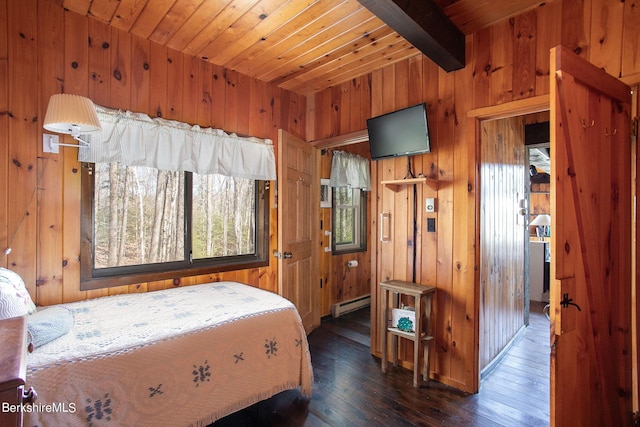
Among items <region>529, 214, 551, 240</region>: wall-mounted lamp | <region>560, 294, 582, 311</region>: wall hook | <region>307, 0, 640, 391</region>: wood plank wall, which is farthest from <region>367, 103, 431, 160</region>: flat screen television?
<region>529, 214, 551, 240</region>: wall-mounted lamp

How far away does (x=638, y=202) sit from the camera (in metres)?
1.70

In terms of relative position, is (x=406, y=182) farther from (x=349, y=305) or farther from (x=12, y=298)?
(x=12, y=298)

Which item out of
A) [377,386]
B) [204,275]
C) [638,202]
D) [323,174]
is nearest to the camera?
[638,202]

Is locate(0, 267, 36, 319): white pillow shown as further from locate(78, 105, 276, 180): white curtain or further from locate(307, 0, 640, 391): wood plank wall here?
locate(307, 0, 640, 391): wood plank wall

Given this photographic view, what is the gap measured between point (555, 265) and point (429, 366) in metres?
1.62

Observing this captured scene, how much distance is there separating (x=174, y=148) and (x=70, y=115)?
784mm

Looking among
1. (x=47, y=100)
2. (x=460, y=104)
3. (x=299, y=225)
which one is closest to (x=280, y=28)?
(x=460, y=104)

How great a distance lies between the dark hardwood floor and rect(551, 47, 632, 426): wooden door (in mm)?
662

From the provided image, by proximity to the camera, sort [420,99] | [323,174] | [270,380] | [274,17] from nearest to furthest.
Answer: [270,380], [274,17], [420,99], [323,174]

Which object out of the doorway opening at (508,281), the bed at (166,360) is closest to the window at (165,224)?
the bed at (166,360)

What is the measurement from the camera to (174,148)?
259 centimetres

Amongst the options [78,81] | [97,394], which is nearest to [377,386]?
[97,394]

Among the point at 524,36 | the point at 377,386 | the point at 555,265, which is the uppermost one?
the point at 524,36

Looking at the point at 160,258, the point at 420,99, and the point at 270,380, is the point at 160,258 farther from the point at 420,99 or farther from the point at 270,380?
the point at 420,99
